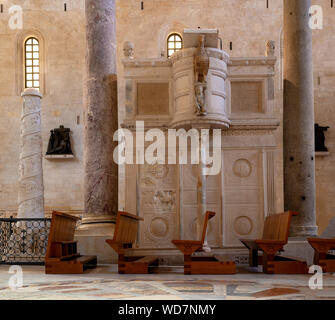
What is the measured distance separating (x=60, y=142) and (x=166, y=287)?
45.1 feet

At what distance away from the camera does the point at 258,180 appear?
10.6 m

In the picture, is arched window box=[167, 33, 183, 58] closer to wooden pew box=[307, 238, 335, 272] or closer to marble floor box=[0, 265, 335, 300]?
marble floor box=[0, 265, 335, 300]

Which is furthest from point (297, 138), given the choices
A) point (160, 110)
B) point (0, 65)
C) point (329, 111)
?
point (0, 65)

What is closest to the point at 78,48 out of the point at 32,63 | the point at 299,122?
the point at 32,63

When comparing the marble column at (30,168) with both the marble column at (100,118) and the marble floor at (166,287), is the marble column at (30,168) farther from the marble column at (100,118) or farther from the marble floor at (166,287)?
the marble floor at (166,287)

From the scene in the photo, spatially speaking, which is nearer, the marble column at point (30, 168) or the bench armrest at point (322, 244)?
the bench armrest at point (322, 244)

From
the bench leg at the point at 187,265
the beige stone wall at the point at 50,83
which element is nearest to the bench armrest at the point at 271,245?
the bench leg at the point at 187,265

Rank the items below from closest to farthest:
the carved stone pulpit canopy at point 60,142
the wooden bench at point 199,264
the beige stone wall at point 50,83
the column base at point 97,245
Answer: the wooden bench at point 199,264
the column base at point 97,245
the carved stone pulpit canopy at point 60,142
the beige stone wall at point 50,83

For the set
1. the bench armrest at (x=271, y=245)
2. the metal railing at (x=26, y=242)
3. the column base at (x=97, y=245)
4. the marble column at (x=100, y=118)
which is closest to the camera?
the bench armrest at (x=271, y=245)

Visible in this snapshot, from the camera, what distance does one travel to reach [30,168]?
12.4 m

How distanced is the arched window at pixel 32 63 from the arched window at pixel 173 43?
4869 mm

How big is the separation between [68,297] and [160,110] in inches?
247

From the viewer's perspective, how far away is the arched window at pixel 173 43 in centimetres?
1959

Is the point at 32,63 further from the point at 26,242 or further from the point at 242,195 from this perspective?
the point at 242,195
